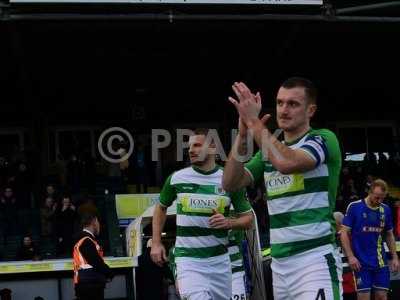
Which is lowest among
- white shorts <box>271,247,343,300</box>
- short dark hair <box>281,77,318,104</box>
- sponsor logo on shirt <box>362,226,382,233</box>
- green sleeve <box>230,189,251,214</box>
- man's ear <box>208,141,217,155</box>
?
sponsor logo on shirt <box>362,226,382,233</box>

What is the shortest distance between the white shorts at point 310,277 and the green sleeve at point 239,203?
2.09 meters

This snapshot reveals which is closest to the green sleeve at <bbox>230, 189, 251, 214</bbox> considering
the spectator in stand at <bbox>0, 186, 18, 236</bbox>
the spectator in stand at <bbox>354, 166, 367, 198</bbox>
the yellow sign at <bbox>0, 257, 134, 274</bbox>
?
the yellow sign at <bbox>0, 257, 134, 274</bbox>

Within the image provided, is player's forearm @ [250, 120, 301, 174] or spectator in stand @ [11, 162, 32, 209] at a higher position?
player's forearm @ [250, 120, 301, 174]

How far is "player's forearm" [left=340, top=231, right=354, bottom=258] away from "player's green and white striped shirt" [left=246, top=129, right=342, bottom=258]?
5.57 m

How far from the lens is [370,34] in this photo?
22234mm

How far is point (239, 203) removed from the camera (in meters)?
6.76

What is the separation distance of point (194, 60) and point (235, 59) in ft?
4.22

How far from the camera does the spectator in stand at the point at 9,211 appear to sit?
19.8 metres

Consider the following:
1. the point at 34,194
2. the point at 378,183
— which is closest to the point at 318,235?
the point at 378,183

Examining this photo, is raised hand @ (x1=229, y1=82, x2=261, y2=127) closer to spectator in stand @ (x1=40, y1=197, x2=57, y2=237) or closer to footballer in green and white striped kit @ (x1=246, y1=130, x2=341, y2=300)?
footballer in green and white striped kit @ (x1=246, y1=130, x2=341, y2=300)

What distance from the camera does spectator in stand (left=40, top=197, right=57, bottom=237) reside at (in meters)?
19.2

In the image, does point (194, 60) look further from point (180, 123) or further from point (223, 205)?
point (223, 205)

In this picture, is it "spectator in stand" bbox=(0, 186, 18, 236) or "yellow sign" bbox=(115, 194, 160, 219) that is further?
"yellow sign" bbox=(115, 194, 160, 219)

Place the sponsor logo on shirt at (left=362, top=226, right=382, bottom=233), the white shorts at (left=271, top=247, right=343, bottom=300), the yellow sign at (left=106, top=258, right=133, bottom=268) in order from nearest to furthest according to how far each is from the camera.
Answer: the white shorts at (left=271, top=247, right=343, bottom=300) → the sponsor logo on shirt at (left=362, top=226, right=382, bottom=233) → the yellow sign at (left=106, top=258, right=133, bottom=268)
